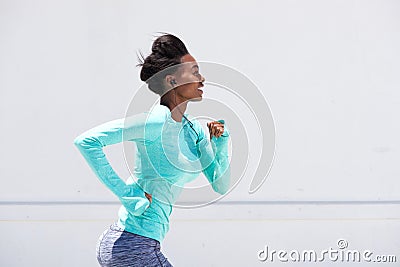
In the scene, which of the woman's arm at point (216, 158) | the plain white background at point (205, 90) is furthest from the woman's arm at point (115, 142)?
the plain white background at point (205, 90)

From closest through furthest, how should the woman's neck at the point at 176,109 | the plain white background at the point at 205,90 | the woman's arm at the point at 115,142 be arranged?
the woman's arm at the point at 115,142
the woman's neck at the point at 176,109
the plain white background at the point at 205,90

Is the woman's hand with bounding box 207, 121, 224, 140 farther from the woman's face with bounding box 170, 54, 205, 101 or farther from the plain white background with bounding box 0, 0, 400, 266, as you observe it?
the plain white background with bounding box 0, 0, 400, 266

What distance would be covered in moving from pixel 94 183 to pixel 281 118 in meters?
0.98

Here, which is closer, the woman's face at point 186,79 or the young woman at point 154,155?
the young woman at point 154,155

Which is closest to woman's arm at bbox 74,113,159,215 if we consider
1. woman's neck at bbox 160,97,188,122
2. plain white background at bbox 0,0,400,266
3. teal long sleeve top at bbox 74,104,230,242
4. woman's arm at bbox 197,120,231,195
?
teal long sleeve top at bbox 74,104,230,242

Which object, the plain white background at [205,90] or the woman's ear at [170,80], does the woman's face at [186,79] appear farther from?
the plain white background at [205,90]

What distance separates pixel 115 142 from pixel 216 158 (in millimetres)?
333

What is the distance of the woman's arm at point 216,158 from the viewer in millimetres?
1816

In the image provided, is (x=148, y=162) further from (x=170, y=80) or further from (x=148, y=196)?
(x=170, y=80)

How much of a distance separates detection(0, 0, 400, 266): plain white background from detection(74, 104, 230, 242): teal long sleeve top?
4.74 feet

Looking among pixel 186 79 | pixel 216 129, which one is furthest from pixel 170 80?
pixel 216 129

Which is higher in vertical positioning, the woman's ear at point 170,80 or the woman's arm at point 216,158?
the woman's ear at point 170,80

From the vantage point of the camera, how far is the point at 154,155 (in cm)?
166

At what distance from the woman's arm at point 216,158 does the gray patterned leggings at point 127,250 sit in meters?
0.27
